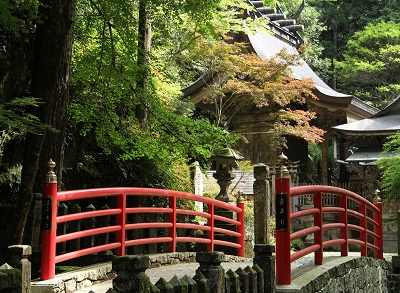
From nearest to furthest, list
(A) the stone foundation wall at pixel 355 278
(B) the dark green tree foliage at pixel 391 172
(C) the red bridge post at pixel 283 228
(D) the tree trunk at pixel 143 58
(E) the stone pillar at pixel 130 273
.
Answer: (E) the stone pillar at pixel 130 273 < (C) the red bridge post at pixel 283 228 < (A) the stone foundation wall at pixel 355 278 < (D) the tree trunk at pixel 143 58 < (B) the dark green tree foliage at pixel 391 172

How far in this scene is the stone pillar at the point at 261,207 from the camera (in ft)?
25.1

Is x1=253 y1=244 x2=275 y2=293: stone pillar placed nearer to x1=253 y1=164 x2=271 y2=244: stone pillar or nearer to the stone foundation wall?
the stone foundation wall

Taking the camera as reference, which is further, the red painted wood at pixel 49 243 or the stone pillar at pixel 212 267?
the red painted wood at pixel 49 243

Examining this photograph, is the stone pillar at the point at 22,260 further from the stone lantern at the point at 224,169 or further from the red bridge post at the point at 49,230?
the stone lantern at the point at 224,169

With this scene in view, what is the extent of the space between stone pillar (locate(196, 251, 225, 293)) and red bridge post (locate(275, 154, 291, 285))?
2.15m

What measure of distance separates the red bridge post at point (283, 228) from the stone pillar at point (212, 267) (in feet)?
7.04

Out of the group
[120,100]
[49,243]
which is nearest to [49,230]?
[49,243]

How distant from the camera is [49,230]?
620 cm

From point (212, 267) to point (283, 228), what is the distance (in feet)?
7.36

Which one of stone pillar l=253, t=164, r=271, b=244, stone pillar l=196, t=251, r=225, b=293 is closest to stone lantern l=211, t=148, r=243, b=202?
stone pillar l=253, t=164, r=271, b=244

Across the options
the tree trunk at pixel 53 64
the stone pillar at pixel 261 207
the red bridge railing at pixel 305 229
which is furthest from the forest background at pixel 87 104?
the red bridge railing at pixel 305 229

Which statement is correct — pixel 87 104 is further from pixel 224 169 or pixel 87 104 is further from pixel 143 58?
pixel 224 169

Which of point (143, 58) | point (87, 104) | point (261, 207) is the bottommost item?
point (261, 207)

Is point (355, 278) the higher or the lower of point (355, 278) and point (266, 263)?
the lower
